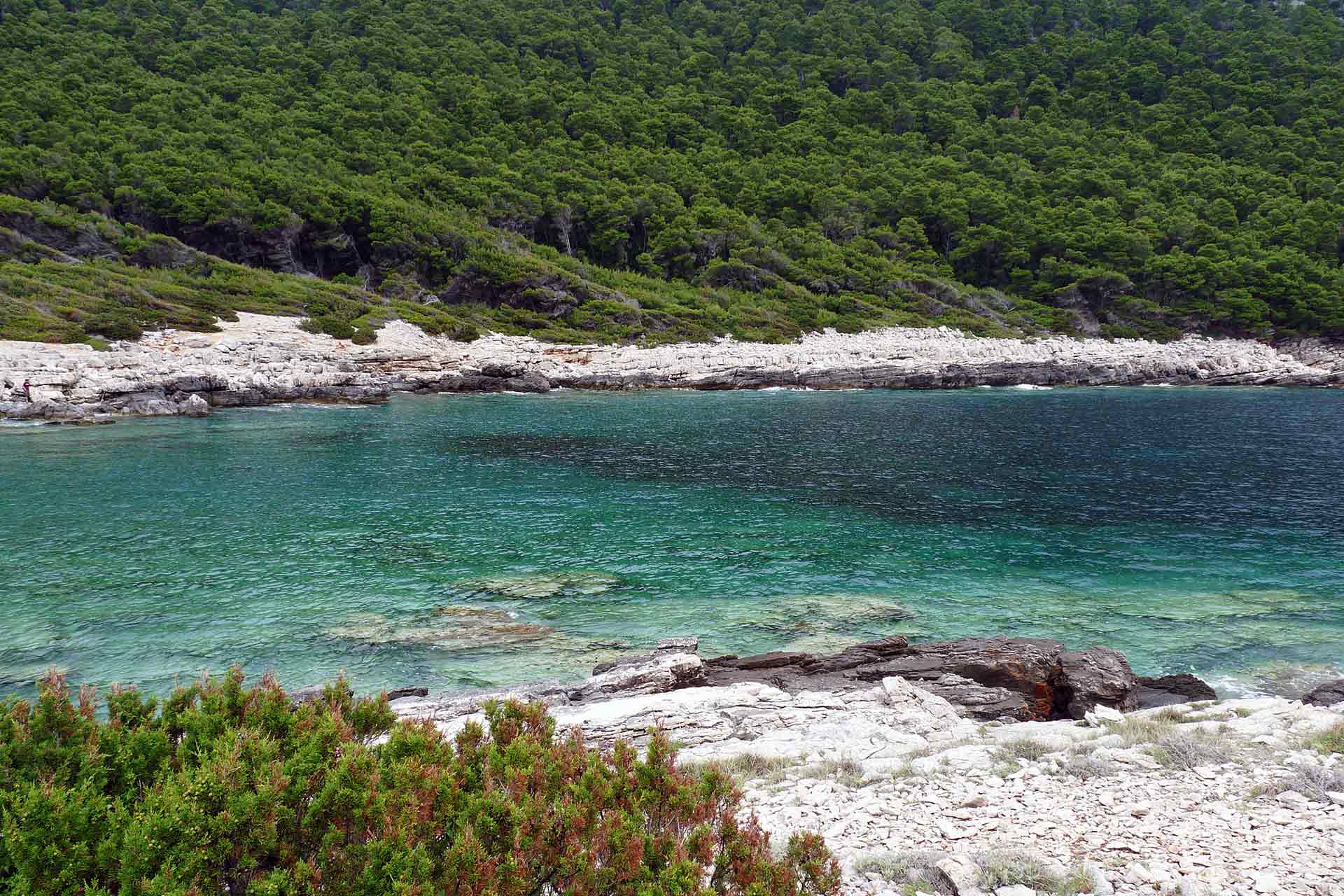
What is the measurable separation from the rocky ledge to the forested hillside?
206 feet

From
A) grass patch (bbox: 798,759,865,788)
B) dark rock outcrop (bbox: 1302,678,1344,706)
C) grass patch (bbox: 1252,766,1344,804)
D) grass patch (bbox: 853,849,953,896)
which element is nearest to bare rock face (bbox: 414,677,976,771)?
grass patch (bbox: 798,759,865,788)

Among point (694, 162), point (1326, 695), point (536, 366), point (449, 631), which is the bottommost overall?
point (449, 631)

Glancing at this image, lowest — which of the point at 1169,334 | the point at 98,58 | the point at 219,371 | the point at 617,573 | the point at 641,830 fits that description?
the point at 617,573

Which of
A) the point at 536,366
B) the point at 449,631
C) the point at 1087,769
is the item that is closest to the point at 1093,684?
the point at 1087,769

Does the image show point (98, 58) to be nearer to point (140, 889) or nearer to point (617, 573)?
point (617, 573)

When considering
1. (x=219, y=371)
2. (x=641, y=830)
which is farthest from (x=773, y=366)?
(x=641, y=830)

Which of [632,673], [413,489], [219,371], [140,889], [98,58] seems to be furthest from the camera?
[98,58]

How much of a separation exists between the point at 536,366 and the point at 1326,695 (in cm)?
6038

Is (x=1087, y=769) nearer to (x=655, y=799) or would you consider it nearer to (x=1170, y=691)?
(x=1170, y=691)

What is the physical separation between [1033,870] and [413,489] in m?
25.5

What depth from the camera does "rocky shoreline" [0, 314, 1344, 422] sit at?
4653 cm

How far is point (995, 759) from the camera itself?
8578 mm

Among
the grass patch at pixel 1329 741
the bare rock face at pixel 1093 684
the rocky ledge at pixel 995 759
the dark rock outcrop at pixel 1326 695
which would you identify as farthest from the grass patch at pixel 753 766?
the dark rock outcrop at pixel 1326 695

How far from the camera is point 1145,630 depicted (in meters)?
15.4
